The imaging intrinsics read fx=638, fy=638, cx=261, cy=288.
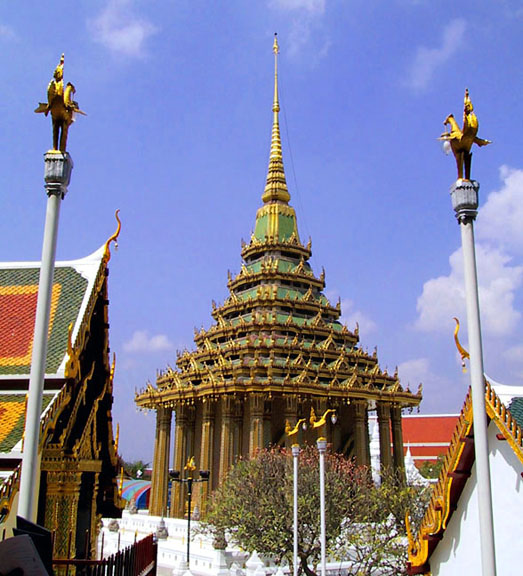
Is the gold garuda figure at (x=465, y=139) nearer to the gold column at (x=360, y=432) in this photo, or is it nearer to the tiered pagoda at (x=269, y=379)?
the tiered pagoda at (x=269, y=379)

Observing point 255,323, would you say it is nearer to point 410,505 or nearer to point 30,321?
point 410,505

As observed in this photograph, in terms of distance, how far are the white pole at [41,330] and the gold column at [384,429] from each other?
109ft

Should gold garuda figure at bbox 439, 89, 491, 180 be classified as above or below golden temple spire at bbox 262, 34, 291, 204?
below

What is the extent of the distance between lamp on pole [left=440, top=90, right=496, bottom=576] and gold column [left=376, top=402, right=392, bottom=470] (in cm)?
3259

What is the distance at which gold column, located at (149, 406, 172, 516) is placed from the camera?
36.9 meters

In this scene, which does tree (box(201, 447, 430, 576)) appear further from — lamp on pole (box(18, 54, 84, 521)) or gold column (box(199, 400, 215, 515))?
lamp on pole (box(18, 54, 84, 521))

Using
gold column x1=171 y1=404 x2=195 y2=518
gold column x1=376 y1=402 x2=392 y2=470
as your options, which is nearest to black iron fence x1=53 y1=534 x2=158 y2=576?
gold column x1=171 y1=404 x2=195 y2=518

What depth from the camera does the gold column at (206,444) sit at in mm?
33697

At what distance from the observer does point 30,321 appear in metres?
9.57

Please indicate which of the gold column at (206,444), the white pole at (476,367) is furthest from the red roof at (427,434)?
the white pole at (476,367)

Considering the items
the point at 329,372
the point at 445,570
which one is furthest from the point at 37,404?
the point at 329,372

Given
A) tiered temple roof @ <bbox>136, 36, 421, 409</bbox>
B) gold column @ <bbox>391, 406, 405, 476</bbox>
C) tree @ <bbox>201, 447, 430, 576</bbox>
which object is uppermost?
tiered temple roof @ <bbox>136, 36, 421, 409</bbox>

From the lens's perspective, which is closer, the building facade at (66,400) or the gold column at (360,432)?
the building facade at (66,400)

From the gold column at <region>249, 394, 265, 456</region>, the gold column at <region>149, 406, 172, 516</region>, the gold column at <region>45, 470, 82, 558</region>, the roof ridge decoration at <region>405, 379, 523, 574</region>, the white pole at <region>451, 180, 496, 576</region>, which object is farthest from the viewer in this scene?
the gold column at <region>149, 406, 172, 516</region>
